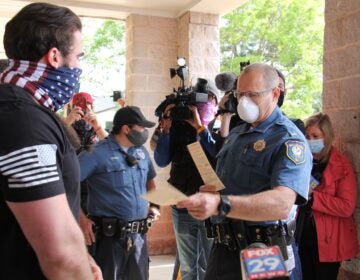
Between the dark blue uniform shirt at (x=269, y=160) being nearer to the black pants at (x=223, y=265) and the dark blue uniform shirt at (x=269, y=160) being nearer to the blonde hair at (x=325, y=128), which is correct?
the black pants at (x=223, y=265)

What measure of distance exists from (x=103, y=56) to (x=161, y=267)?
1144cm

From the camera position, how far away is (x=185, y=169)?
3.54 meters

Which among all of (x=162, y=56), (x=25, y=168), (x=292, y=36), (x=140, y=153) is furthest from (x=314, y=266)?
(x=292, y=36)

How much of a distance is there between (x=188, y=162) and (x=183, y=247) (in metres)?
0.69

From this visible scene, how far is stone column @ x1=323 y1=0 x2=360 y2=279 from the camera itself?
2.86 m

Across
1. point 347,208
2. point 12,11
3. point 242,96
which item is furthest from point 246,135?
point 12,11

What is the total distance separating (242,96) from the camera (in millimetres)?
2334

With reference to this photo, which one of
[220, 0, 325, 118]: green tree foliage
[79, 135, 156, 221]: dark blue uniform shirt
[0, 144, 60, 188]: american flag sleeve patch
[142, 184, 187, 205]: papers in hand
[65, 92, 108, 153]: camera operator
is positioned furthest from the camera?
[220, 0, 325, 118]: green tree foliage

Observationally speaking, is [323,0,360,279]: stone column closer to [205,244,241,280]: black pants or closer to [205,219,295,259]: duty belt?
[205,219,295,259]: duty belt

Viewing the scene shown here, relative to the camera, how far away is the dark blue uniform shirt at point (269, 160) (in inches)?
79.6

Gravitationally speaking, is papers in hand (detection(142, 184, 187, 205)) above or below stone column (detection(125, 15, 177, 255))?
below

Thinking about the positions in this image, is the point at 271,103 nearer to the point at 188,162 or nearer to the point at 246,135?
the point at 246,135

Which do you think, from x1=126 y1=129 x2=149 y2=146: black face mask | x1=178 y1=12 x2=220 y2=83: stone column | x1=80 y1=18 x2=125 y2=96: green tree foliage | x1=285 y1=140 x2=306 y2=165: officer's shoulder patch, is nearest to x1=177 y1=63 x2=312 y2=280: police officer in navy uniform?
x1=285 y1=140 x2=306 y2=165: officer's shoulder patch

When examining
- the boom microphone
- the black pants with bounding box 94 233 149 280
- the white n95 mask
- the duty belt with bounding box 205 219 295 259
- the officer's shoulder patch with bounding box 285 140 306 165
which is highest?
the boom microphone
